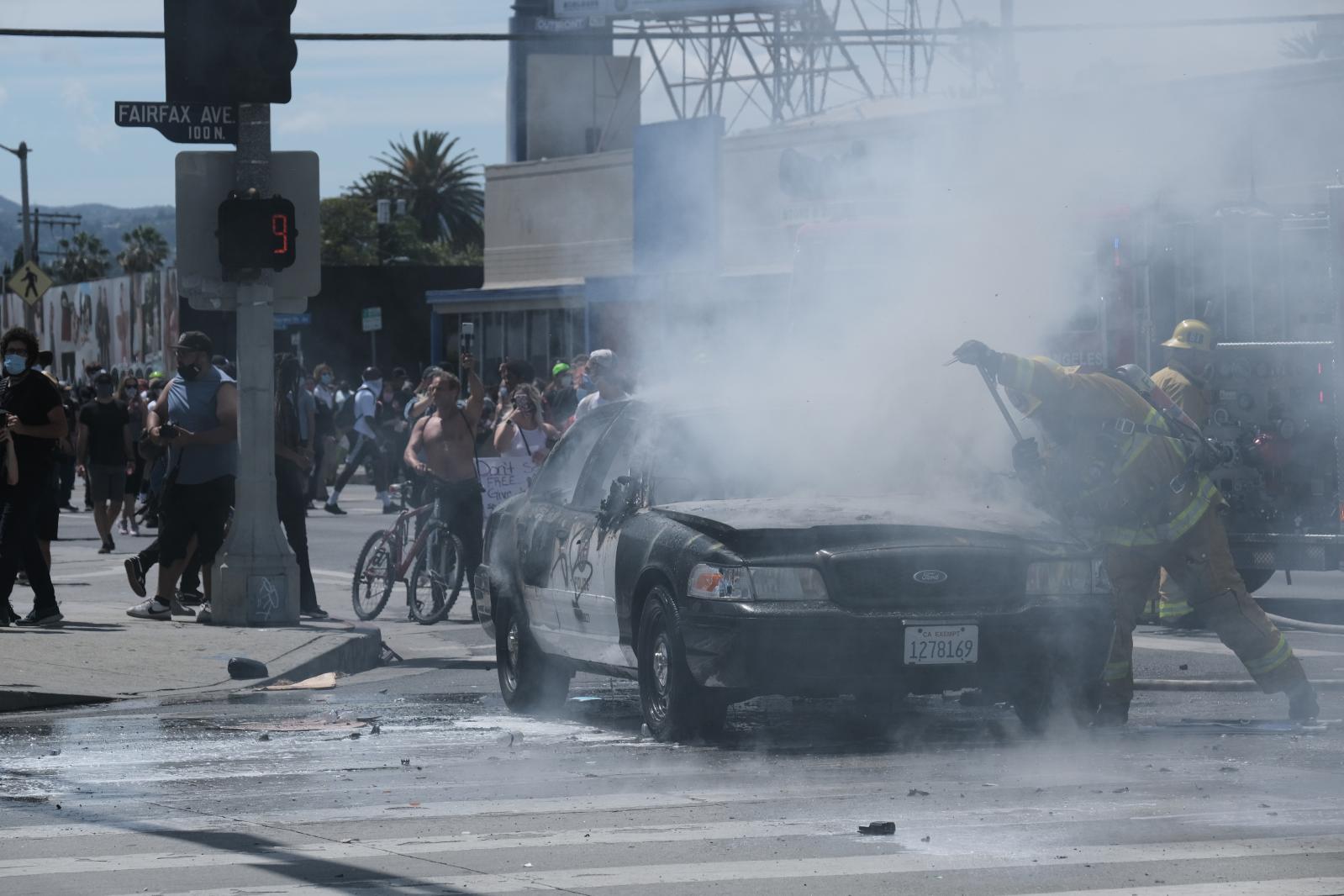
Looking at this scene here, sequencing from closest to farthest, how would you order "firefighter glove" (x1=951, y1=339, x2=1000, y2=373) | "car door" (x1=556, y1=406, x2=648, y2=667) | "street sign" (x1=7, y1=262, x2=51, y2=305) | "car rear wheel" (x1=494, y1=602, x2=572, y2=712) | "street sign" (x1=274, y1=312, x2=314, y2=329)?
1. "firefighter glove" (x1=951, y1=339, x2=1000, y2=373)
2. "car door" (x1=556, y1=406, x2=648, y2=667)
3. "car rear wheel" (x1=494, y1=602, x2=572, y2=712)
4. "street sign" (x1=7, y1=262, x2=51, y2=305)
5. "street sign" (x1=274, y1=312, x2=314, y2=329)

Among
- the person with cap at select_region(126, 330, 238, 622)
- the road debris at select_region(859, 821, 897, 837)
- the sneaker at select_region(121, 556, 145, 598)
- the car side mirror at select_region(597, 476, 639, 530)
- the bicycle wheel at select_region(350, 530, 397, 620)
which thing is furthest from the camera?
the bicycle wheel at select_region(350, 530, 397, 620)

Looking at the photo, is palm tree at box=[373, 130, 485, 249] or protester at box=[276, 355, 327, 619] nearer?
protester at box=[276, 355, 327, 619]

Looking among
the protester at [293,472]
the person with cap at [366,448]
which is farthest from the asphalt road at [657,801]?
the person with cap at [366,448]

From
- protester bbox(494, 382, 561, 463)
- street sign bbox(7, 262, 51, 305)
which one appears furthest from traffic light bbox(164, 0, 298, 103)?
street sign bbox(7, 262, 51, 305)

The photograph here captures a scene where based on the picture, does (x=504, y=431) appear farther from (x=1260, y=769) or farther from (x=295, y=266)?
(x=1260, y=769)

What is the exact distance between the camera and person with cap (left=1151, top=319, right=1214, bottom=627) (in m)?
13.0

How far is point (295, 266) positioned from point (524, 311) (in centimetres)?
3511

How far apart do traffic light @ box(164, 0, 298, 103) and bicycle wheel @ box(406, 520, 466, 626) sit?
144 inches

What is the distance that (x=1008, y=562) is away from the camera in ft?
27.8

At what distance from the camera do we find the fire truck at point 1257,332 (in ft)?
46.2

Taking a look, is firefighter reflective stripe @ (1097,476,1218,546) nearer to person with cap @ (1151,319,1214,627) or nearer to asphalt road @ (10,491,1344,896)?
asphalt road @ (10,491,1344,896)

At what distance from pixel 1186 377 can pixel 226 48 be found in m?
6.28

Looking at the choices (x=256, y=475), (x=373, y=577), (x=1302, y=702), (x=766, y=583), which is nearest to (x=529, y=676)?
(x=766, y=583)

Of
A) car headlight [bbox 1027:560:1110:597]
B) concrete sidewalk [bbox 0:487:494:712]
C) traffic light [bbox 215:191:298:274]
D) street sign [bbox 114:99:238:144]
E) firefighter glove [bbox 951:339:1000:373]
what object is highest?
street sign [bbox 114:99:238:144]
